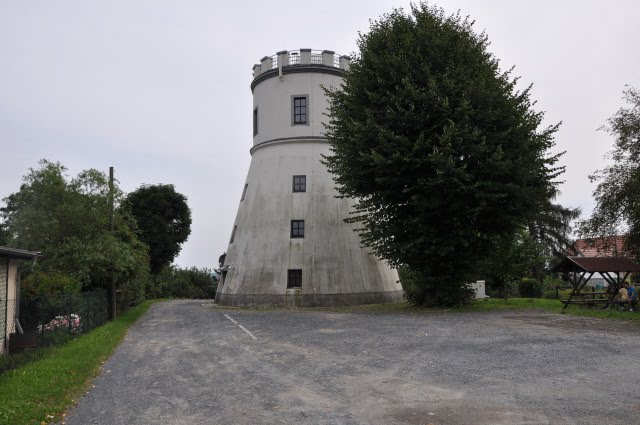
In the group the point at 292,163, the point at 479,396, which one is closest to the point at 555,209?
the point at 292,163

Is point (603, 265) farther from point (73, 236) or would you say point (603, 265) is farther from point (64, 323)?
point (73, 236)

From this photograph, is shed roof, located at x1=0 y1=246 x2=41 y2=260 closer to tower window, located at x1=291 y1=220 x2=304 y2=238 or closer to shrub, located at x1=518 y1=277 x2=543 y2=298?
tower window, located at x1=291 y1=220 x2=304 y2=238

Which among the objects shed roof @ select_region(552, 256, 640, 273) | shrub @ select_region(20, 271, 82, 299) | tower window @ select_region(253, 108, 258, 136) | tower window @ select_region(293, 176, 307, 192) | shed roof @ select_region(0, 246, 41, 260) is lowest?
shrub @ select_region(20, 271, 82, 299)

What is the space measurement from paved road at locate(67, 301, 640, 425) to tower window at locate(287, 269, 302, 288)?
12.1 metres

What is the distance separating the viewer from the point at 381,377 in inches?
364

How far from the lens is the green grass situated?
7.38 m

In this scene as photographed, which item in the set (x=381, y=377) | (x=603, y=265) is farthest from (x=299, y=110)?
(x=381, y=377)

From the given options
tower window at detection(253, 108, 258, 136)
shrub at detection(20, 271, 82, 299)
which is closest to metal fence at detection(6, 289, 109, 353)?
shrub at detection(20, 271, 82, 299)

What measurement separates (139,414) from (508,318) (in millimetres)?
14195

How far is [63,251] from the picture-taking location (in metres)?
21.2

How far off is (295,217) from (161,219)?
98.7 ft

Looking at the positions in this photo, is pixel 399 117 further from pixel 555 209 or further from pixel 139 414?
pixel 555 209

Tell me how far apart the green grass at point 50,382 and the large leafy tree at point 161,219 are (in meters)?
41.2

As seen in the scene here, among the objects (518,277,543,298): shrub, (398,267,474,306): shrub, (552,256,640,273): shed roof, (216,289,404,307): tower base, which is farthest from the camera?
(518,277,543,298): shrub
